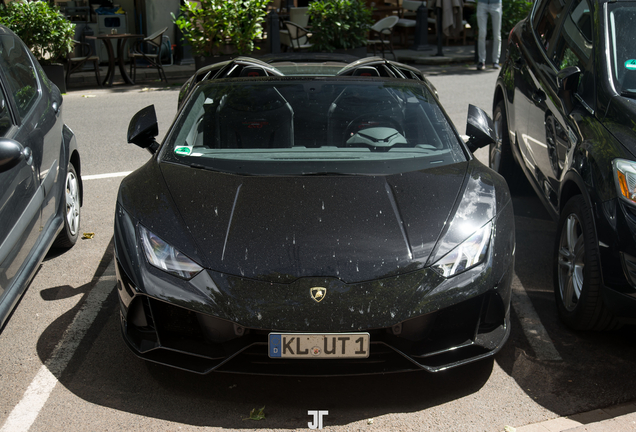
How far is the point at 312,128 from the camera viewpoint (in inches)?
162

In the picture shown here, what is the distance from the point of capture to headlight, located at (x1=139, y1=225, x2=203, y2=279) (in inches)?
118

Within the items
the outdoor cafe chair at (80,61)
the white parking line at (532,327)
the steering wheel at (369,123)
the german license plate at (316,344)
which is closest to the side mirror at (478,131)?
the steering wheel at (369,123)

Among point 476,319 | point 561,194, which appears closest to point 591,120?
point 561,194

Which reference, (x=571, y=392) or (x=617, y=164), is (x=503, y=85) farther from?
(x=571, y=392)

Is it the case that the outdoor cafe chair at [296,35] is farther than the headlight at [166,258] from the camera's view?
Yes

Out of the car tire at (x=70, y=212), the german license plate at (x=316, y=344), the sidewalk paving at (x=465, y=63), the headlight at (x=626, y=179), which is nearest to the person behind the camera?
the german license plate at (x=316, y=344)

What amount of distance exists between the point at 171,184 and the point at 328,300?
3.90 ft

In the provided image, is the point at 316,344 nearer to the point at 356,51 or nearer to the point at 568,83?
the point at 568,83

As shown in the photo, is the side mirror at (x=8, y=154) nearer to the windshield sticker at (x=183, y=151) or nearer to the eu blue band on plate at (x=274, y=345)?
the windshield sticker at (x=183, y=151)

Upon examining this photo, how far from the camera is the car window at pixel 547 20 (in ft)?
16.2

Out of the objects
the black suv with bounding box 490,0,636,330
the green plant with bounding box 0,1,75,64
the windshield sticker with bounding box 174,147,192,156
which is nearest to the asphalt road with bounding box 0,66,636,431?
the black suv with bounding box 490,0,636,330

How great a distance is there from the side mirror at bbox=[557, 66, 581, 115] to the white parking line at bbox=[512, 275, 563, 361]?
1.15 meters

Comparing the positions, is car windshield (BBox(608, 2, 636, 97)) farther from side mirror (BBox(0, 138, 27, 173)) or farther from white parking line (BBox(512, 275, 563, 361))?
side mirror (BBox(0, 138, 27, 173))

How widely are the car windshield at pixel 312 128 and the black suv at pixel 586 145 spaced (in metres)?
0.70
